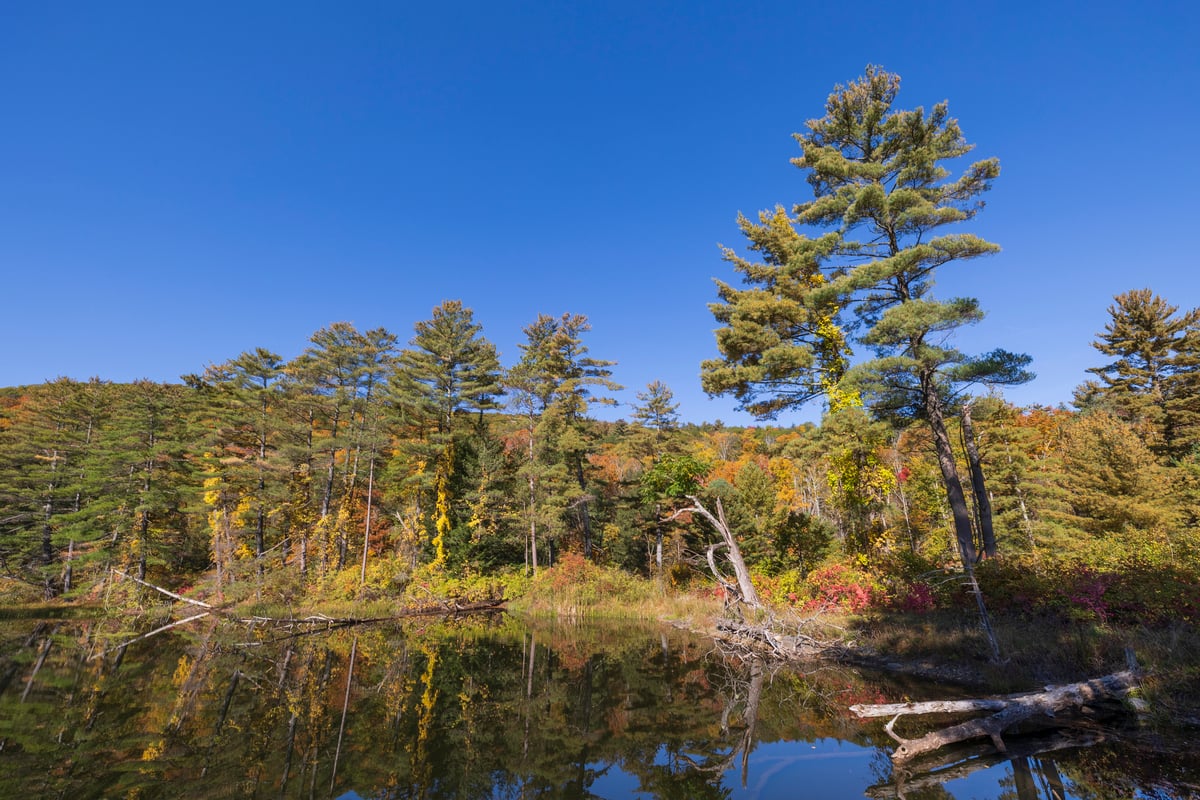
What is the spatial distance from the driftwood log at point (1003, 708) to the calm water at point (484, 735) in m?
0.28

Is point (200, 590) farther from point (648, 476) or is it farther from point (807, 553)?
point (807, 553)

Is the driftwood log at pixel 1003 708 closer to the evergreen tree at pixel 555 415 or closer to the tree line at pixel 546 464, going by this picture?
the tree line at pixel 546 464

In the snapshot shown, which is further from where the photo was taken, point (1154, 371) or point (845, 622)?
point (1154, 371)

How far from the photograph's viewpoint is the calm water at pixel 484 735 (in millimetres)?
5641

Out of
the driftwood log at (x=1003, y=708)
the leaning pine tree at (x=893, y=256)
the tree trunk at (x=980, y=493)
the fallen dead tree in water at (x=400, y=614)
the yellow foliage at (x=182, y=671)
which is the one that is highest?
the leaning pine tree at (x=893, y=256)

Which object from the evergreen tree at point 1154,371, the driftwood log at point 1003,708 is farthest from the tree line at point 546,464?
the driftwood log at point 1003,708

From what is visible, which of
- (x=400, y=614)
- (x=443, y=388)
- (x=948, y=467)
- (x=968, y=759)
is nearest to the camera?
(x=968, y=759)

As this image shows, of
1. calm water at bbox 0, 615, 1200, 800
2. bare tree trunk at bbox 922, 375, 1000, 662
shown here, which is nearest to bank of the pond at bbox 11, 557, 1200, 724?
calm water at bbox 0, 615, 1200, 800

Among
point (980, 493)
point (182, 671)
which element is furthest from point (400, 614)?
point (980, 493)

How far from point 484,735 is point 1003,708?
24.8 ft

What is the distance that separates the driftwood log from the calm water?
0.28 metres

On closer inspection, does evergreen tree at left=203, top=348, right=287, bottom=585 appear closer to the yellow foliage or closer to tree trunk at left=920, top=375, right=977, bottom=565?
the yellow foliage

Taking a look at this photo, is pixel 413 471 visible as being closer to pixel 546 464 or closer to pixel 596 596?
pixel 546 464

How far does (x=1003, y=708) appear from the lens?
22.0 feet
